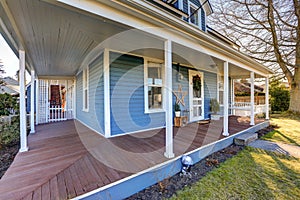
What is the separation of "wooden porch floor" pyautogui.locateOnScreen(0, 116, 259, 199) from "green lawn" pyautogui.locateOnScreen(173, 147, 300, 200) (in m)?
0.68

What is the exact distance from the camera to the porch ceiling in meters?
2.18

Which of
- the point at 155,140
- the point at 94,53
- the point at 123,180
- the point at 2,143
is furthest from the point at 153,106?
the point at 2,143

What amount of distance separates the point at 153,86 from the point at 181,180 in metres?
3.05

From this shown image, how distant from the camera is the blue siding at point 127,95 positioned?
415cm

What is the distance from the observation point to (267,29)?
9359 mm

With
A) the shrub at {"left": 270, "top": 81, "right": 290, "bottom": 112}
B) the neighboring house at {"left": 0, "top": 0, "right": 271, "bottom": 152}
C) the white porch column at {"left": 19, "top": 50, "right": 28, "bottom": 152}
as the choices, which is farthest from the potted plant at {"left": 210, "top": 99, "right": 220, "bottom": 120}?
the shrub at {"left": 270, "top": 81, "right": 290, "bottom": 112}

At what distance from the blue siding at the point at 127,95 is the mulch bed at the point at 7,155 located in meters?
2.13

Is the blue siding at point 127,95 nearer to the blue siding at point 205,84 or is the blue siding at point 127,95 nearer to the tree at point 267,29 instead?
the blue siding at point 205,84

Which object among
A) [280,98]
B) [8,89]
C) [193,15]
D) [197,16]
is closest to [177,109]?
[193,15]

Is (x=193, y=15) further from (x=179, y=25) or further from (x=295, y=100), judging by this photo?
(x=295, y=100)

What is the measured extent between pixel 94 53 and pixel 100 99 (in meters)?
1.41

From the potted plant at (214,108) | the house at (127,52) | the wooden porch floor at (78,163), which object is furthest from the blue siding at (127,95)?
the potted plant at (214,108)

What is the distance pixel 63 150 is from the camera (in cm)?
325

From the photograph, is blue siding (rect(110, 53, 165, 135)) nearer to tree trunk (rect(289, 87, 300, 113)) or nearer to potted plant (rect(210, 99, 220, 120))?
potted plant (rect(210, 99, 220, 120))
